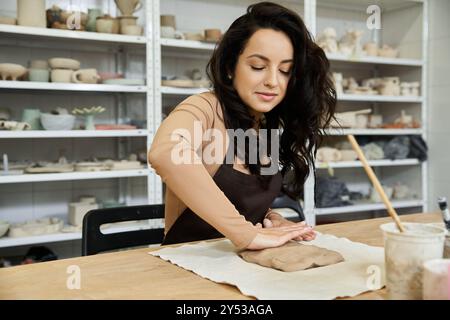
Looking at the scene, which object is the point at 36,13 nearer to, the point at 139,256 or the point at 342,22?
the point at 139,256

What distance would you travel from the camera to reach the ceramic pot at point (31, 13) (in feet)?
7.73

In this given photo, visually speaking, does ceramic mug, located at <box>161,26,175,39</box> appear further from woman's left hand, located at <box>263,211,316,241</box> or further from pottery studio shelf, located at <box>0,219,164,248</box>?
woman's left hand, located at <box>263,211,316,241</box>

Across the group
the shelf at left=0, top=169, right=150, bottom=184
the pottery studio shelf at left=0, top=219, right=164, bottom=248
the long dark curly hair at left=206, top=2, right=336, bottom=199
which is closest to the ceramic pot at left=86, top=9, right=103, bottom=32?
the shelf at left=0, top=169, right=150, bottom=184

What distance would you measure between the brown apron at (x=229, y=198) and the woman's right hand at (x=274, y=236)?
24 centimetres

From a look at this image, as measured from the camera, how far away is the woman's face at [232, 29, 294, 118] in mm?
1153

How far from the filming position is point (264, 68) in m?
1.16

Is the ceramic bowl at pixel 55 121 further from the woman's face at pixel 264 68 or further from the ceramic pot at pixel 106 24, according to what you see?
the woman's face at pixel 264 68

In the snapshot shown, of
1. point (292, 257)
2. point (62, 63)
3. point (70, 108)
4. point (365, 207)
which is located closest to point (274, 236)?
point (292, 257)

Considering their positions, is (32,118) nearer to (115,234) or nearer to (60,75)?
(60,75)

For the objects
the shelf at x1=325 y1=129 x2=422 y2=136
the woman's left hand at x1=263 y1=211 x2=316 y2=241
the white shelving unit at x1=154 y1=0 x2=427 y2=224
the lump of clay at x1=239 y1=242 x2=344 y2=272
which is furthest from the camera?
the shelf at x1=325 y1=129 x2=422 y2=136

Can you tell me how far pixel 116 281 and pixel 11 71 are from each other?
188cm

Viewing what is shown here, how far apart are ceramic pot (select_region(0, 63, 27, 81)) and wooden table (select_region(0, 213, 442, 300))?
169 cm
